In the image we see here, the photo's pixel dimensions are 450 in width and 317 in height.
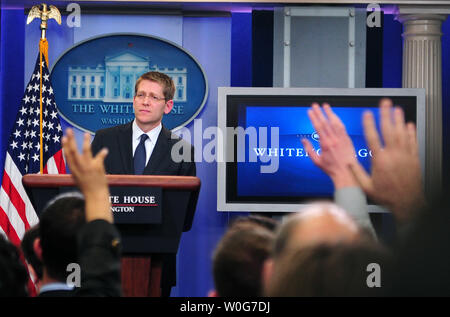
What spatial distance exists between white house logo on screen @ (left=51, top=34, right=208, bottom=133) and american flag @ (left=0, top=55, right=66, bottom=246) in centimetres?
28

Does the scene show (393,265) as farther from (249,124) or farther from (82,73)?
(82,73)

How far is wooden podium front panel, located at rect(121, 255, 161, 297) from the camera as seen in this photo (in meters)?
2.74

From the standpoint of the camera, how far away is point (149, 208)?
302 cm

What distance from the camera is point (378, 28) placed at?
230 inches

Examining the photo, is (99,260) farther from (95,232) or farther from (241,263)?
(241,263)

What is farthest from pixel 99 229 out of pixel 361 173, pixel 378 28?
pixel 378 28

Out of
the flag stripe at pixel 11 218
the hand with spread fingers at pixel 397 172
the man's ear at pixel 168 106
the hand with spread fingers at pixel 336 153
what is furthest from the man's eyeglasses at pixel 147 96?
the hand with spread fingers at pixel 397 172

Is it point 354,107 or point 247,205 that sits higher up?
point 354,107

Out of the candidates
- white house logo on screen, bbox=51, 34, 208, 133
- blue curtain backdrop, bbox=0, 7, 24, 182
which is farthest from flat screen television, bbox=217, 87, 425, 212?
blue curtain backdrop, bbox=0, 7, 24, 182

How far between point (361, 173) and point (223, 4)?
431 centimetres

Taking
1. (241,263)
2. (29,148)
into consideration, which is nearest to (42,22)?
(29,148)

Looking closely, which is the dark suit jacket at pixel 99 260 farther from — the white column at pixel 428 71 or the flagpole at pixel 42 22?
the white column at pixel 428 71

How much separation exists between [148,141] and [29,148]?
0.86 meters

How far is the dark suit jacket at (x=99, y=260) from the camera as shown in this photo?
157cm
